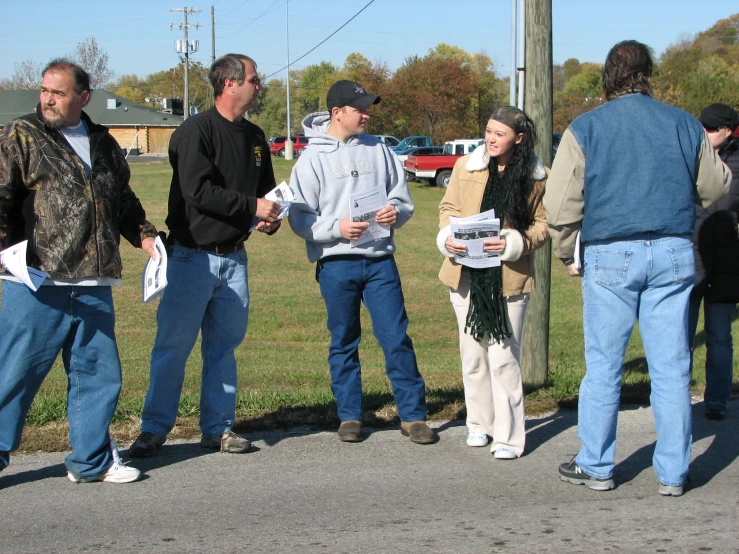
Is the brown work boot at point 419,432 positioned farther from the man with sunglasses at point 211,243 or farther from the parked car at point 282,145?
the parked car at point 282,145

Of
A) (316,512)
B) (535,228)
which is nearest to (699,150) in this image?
(535,228)

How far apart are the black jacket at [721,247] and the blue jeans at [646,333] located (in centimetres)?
160

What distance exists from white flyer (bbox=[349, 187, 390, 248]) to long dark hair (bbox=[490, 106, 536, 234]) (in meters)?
0.74

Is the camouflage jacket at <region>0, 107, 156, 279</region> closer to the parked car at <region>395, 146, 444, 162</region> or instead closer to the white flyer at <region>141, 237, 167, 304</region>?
the white flyer at <region>141, 237, 167, 304</region>

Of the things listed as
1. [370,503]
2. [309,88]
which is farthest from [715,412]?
[309,88]

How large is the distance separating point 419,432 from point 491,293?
3.11 ft

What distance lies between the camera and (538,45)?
6359 millimetres

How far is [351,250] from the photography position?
17.2 feet

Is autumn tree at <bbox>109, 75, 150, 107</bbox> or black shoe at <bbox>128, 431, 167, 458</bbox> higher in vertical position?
autumn tree at <bbox>109, 75, 150, 107</bbox>

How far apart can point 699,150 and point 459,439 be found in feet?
7.26

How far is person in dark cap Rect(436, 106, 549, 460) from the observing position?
502 cm

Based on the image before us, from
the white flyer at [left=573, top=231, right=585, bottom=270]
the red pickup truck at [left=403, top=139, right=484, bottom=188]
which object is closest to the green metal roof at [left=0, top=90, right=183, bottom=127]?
the red pickup truck at [left=403, top=139, right=484, bottom=188]

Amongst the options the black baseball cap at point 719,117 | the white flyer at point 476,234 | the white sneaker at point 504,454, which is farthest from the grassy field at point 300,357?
the black baseball cap at point 719,117

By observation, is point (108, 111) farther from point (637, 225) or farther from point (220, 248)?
point (637, 225)
